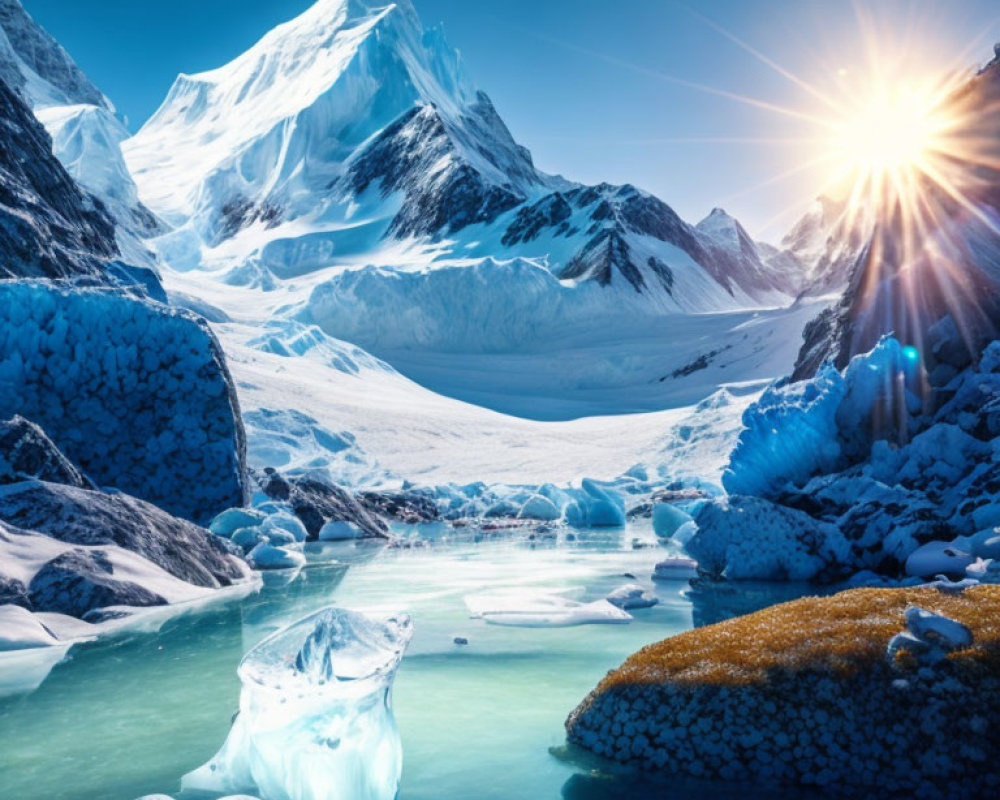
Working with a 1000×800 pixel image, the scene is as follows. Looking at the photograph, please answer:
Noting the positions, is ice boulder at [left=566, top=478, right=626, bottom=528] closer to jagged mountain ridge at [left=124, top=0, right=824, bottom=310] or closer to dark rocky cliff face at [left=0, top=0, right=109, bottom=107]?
jagged mountain ridge at [left=124, top=0, right=824, bottom=310]

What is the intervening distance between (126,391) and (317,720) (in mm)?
11854

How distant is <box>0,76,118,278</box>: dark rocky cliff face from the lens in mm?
20766

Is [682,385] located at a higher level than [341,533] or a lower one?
higher

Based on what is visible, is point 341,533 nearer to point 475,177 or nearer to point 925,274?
point 925,274

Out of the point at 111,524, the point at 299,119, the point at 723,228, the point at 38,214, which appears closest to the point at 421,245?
the point at 299,119

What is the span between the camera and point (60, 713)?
18.6ft

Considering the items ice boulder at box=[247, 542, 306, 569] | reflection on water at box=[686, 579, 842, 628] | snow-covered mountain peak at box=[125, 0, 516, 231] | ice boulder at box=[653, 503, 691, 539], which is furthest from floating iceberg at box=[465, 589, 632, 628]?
snow-covered mountain peak at box=[125, 0, 516, 231]

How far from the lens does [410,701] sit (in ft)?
19.7

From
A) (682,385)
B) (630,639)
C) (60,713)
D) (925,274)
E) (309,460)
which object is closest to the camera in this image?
(60,713)

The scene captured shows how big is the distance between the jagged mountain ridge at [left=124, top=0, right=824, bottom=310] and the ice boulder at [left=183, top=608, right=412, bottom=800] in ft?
215

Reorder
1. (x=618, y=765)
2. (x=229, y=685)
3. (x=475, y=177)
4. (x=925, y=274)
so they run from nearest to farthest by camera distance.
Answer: (x=618, y=765)
(x=229, y=685)
(x=925, y=274)
(x=475, y=177)

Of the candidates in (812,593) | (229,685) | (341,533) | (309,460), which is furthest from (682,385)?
(229,685)

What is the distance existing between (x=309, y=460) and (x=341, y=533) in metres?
9.54

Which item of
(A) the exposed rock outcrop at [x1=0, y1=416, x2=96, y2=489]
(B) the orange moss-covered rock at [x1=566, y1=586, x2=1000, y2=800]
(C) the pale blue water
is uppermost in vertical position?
(A) the exposed rock outcrop at [x1=0, y1=416, x2=96, y2=489]
